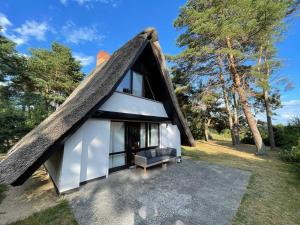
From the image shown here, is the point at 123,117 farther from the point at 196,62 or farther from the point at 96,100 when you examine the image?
the point at 196,62

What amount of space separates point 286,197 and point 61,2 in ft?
46.3

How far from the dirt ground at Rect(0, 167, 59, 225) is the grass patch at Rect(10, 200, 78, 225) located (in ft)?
0.75

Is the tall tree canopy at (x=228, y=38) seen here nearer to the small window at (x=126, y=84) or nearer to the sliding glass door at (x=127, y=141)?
the small window at (x=126, y=84)

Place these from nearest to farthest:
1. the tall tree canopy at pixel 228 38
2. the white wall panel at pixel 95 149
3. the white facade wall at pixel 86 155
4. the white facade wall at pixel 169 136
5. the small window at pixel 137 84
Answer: the white facade wall at pixel 86 155 < the white wall panel at pixel 95 149 < the small window at pixel 137 84 < the white facade wall at pixel 169 136 < the tall tree canopy at pixel 228 38

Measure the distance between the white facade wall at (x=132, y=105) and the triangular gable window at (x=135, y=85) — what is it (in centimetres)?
42

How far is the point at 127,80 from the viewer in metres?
7.13

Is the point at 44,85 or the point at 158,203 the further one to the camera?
the point at 44,85

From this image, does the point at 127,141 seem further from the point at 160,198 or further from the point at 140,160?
the point at 160,198

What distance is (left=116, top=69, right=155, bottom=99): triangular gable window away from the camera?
22.8 ft

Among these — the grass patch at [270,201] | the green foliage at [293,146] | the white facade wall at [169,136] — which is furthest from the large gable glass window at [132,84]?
the green foliage at [293,146]

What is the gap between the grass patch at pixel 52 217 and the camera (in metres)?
3.15

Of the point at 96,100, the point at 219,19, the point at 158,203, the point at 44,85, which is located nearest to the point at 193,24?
the point at 219,19

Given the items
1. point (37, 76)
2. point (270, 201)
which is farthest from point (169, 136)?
point (37, 76)

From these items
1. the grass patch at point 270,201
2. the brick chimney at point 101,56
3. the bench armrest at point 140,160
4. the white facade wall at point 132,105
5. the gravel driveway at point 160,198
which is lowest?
the grass patch at point 270,201
